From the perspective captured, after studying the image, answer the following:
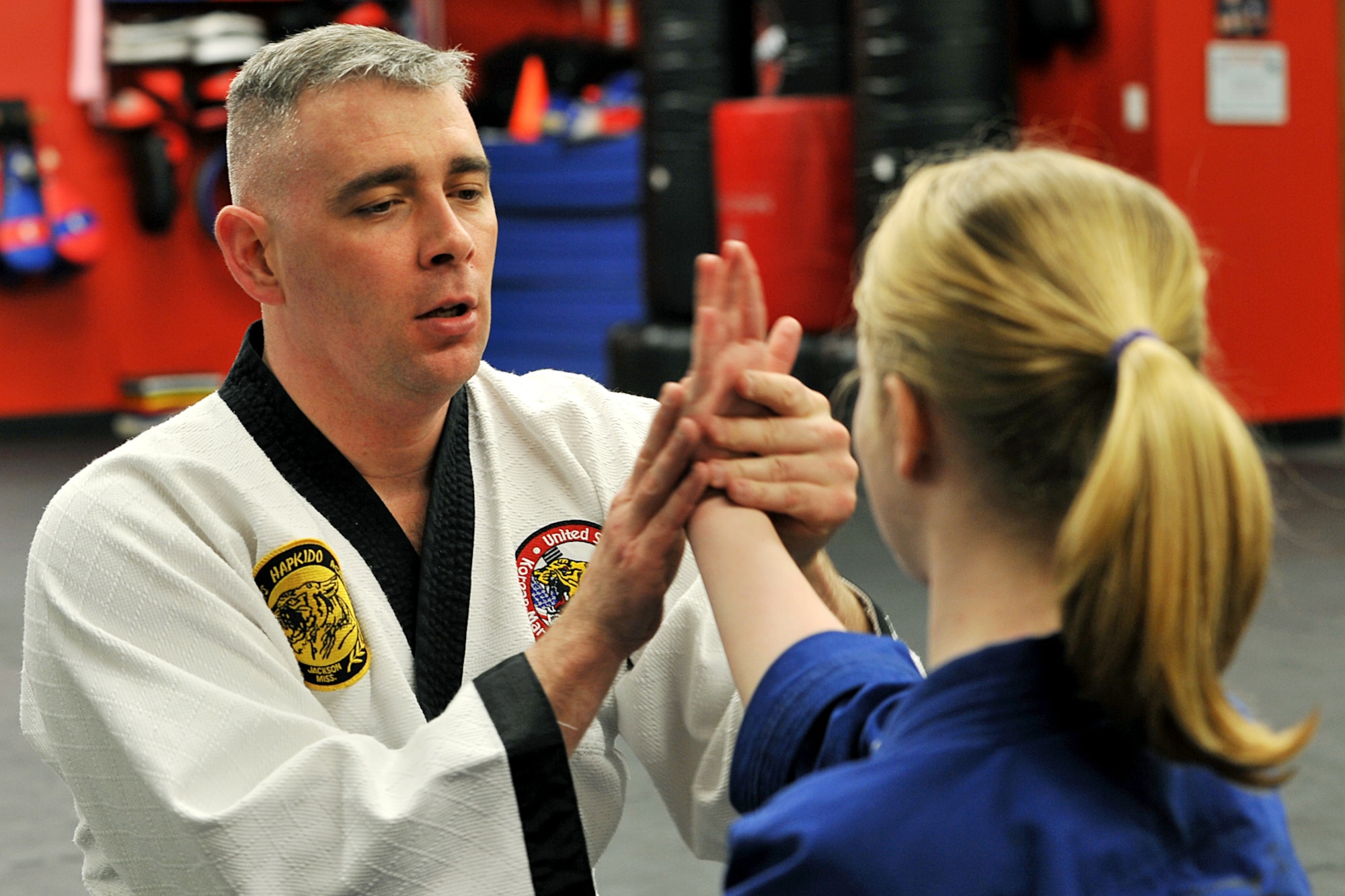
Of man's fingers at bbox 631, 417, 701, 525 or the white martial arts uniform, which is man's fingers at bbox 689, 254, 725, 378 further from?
the white martial arts uniform

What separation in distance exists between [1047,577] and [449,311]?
0.75 metres

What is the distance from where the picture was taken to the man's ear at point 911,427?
927 millimetres

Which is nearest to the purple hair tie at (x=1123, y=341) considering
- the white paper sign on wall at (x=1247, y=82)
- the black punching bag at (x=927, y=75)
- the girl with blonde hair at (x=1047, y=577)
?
the girl with blonde hair at (x=1047, y=577)

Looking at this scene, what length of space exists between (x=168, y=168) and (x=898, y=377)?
777cm

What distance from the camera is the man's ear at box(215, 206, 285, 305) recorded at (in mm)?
1494

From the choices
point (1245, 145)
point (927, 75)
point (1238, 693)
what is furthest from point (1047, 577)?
point (1245, 145)

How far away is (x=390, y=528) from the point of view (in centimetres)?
144

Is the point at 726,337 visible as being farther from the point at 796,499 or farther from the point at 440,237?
the point at 440,237

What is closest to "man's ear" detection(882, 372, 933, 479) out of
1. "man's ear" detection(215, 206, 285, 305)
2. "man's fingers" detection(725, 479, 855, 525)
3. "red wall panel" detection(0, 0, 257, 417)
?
"man's fingers" detection(725, 479, 855, 525)

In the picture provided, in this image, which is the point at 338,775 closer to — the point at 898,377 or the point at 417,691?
the point at 417,691

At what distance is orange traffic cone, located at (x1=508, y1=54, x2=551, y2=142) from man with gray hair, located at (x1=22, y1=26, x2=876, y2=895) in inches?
262

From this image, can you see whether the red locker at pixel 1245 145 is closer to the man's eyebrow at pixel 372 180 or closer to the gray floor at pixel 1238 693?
the gray floor at pixel 1238 693

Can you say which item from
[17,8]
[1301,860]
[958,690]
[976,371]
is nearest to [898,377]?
[976,371]

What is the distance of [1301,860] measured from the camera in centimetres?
246
